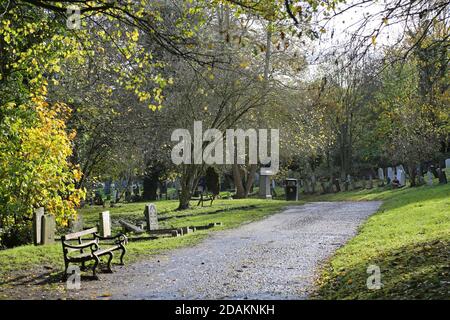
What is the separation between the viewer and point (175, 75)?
27.4 m

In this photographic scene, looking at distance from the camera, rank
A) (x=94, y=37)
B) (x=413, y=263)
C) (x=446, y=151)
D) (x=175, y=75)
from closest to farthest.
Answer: (x=413, y=263) < (x=94, y=37) < (x=175, y=75) < (x=446, y=151)

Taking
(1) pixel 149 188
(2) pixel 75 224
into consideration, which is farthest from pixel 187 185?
(1) pixel 149 188

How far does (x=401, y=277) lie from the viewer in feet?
26.7

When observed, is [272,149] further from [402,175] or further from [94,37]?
[94,37]

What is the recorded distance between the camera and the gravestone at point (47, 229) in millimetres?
15014

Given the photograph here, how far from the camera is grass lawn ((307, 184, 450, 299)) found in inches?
292

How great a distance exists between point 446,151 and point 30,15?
38497 mm

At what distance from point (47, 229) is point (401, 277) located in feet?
33.8

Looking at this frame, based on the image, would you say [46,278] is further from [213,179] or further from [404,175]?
[404,175]

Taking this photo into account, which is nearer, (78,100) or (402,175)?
(78,100)

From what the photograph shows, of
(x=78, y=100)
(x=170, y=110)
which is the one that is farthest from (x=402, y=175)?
(x=78, y=100)

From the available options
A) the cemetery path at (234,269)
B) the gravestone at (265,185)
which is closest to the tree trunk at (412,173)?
the gravestone at (265,185)

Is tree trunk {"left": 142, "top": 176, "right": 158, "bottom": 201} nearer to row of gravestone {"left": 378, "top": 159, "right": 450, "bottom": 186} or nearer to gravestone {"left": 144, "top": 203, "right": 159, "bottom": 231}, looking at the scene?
row of gravestone {"left": 378, "top": 159, "right": 450, "bottom": 186}
